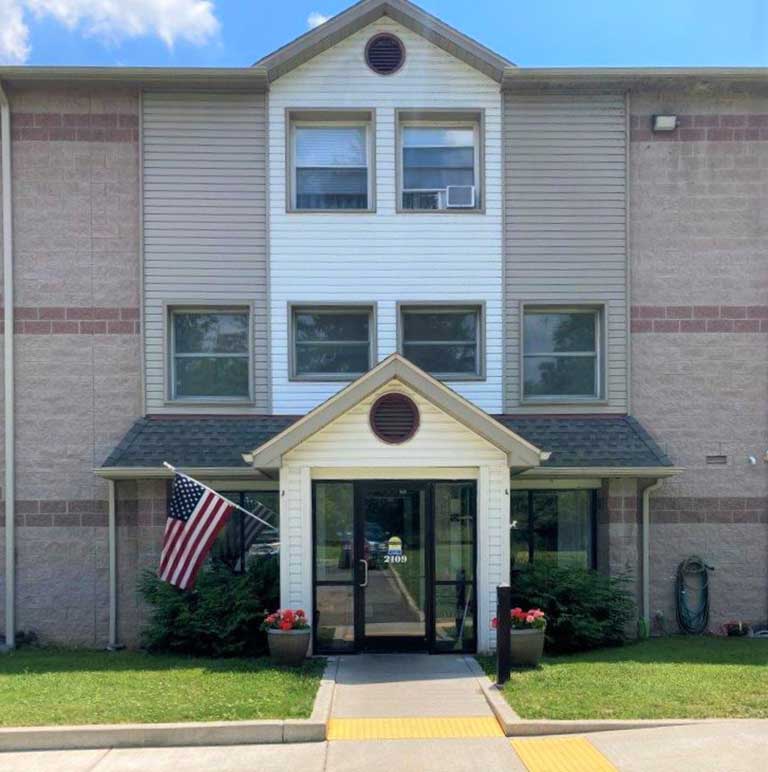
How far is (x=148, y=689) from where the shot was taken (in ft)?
29.1

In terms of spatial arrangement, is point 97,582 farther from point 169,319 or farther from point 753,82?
point 753,82

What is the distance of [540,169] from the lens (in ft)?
42.3

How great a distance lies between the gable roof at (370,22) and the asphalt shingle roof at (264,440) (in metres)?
5.52

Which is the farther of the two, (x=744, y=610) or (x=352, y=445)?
(x=744, y=610)

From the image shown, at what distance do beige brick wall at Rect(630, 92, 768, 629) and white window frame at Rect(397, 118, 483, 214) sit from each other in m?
2.47

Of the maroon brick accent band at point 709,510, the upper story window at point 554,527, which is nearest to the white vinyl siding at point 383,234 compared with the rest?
the upper story window at point 554,527

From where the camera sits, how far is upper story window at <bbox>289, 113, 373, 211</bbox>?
13.0 metres

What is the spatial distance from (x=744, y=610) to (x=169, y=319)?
10.2m

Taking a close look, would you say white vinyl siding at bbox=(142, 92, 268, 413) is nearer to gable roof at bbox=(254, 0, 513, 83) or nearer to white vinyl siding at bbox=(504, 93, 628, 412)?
gable roof at bbox=(254, 0, 513, 83)

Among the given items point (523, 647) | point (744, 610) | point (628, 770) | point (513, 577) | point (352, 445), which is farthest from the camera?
point (744, 610)

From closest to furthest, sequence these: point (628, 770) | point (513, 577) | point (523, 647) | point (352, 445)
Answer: point (628, 770) < point (523, 647) < point (352, 445) < point (513, 577)

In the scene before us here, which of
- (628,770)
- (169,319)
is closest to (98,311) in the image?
(169,319)

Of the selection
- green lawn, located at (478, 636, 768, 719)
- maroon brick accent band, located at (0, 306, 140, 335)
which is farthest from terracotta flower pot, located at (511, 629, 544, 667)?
maroon brick accent band, located at (0, 306, 140, 335)

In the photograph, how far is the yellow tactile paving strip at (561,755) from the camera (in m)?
6.70
